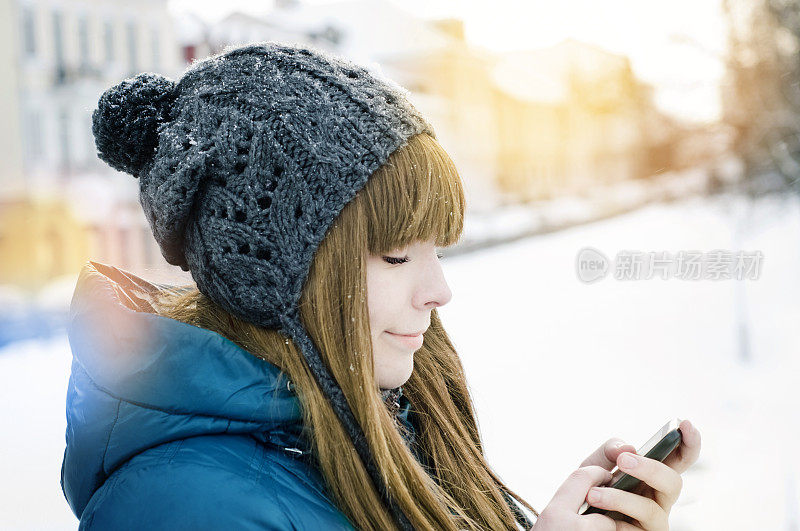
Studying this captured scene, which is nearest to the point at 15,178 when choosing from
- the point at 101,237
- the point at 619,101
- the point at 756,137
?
the point at 101,237

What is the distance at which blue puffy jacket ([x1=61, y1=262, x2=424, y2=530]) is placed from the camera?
75 cm

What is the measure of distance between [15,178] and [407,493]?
14.6 metres

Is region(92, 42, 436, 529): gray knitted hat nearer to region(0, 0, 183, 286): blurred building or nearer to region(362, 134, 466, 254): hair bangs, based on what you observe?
region(362, 134, 466, 254): hair bangs

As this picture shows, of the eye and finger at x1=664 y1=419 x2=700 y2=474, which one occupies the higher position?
the eye

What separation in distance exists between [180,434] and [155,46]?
17.1 metres

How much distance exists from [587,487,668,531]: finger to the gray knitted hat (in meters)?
0.27

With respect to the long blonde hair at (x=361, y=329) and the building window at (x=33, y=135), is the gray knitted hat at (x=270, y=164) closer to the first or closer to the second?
the long blonde hair at (x=361, y=329)

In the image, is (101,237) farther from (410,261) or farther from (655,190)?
(410,261)

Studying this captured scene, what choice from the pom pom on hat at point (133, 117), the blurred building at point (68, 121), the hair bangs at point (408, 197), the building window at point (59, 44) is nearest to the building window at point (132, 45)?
the blurred building at point (68, 121)

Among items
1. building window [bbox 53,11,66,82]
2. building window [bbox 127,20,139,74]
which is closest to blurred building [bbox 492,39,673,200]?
building window [bbox 127,20,139,74]

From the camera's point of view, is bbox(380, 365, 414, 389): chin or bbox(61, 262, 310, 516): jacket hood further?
bbox(380, 365, 414, 389): chin

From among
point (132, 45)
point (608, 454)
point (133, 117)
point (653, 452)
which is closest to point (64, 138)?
point (132, 45)

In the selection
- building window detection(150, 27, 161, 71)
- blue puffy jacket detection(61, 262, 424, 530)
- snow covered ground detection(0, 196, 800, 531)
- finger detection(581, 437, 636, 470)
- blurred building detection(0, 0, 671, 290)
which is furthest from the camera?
building window detection(150, 27, 161, 71)

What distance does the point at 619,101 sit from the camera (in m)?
12.5
